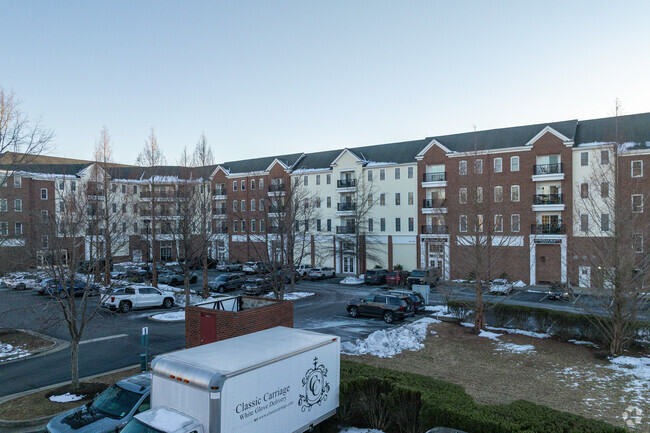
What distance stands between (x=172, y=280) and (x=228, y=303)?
26.0m

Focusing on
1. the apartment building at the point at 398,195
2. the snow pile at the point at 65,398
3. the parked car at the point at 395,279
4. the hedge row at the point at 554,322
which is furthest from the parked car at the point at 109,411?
the parked car at the point at 395,279

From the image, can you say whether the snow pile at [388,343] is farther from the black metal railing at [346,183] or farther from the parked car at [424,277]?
the black metal railing at [346,183]

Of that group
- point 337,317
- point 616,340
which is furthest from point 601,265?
point 337,317

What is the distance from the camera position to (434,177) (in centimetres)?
4466

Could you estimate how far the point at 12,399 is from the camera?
11695 mm

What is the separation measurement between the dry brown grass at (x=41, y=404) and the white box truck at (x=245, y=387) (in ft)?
16.9

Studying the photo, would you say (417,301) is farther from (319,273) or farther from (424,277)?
(319,273)

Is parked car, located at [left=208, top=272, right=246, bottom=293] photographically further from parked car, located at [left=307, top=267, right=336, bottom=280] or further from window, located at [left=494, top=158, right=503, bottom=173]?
window, located at [left=494, top=158, right=503, bottom=173]

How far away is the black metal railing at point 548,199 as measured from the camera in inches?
1512

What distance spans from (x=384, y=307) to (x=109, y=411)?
670 inches

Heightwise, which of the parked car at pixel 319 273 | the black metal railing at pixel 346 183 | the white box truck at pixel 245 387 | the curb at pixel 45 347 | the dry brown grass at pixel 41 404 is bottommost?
the parked car at pixel 319 273

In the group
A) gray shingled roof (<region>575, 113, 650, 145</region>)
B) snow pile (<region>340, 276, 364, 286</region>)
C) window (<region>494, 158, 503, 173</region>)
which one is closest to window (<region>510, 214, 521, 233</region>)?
window (<region>494, 158, 503, 173</region>)

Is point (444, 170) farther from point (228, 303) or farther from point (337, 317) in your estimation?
point (228, 303)

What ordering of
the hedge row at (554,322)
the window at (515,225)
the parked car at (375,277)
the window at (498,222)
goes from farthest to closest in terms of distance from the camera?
the parked car at (375,277), the window at (498,222), the window at (515,225), the hedge row at (554,322)
